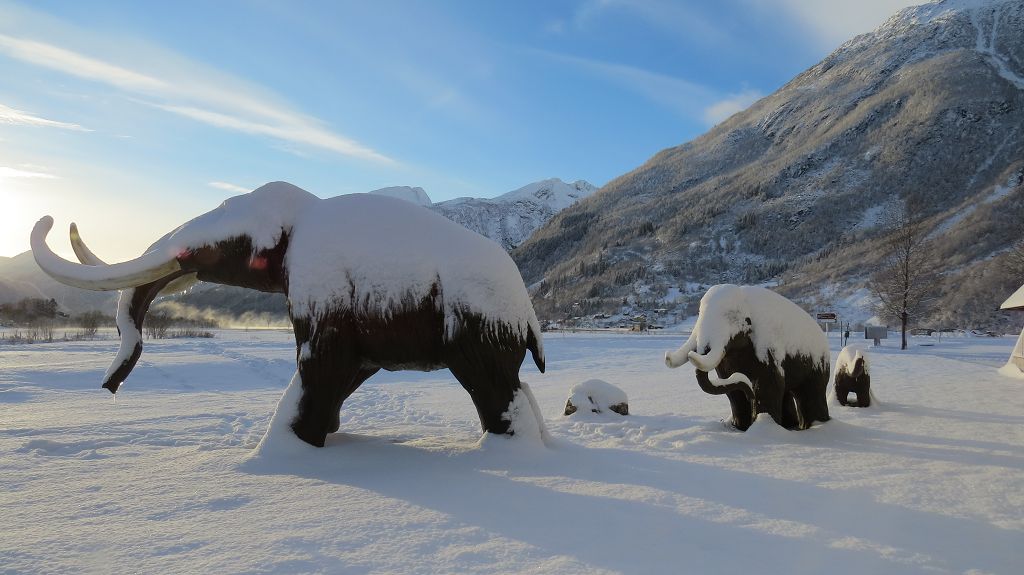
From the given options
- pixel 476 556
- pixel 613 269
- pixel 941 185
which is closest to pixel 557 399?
pixel 476 556

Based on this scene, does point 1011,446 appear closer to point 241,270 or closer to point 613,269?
point 241,270

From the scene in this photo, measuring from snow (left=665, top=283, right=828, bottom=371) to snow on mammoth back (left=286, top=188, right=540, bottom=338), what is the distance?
2487 mm

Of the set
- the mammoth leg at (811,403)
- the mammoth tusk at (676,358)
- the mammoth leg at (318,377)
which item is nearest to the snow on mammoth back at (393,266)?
the mammoth leg at (318,377)

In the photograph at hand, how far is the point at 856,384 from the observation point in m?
8.86

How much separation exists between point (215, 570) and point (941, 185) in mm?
78159

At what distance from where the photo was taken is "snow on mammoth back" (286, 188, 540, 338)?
16.0 feet

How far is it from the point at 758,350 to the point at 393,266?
167 inches

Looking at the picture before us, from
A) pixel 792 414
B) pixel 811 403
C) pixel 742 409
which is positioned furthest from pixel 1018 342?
pixel 742 409

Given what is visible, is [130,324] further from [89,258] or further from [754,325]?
[754,325]

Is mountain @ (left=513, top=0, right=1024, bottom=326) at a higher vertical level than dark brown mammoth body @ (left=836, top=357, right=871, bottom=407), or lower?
A: higher

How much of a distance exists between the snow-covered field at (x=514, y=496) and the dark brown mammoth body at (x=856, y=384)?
2.61 feet

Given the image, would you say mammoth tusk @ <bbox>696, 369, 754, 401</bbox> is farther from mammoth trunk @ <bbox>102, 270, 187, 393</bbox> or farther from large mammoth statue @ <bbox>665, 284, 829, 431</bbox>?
mammoth trunk @ <bbox>102, 270, 187, 393</bbox>

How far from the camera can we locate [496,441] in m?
4.96

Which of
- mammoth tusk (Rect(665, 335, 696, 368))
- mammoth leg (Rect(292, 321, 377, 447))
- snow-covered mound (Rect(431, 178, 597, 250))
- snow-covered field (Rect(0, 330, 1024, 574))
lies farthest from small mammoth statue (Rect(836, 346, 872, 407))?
snow-covered mound (Rect(431, 178, 597, 250))
